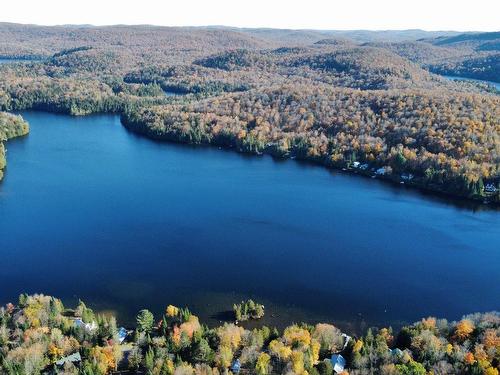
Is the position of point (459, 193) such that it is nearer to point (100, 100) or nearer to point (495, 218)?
point (495, 218)

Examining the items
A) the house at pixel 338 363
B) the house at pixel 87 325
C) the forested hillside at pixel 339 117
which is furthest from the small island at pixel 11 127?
the house at pixel 338 363

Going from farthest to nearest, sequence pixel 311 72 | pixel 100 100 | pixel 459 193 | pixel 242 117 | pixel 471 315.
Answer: pixel 311 72 < pixel 100 100 < pixel 242 117 < pixel 459 193 < pixel 471 315

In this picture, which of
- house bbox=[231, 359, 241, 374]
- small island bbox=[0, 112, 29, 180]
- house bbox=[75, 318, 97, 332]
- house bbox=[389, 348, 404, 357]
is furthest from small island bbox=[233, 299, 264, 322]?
small island bbox=[0, 112, 29, 180]

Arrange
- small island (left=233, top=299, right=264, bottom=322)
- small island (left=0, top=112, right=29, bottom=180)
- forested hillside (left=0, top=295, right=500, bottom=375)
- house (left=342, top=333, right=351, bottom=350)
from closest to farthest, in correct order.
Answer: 1. forested hillside (left=0, top=295, right=500, bottom=375)
2. house (left=342, top=333, right=351, bottom=350)
3. small island (left=233, top=299, right=264, bottom=322)
4. small island (left=0, top=112, right=29, bottom=180)

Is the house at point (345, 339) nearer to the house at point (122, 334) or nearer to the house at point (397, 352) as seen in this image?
the house at point (397, 352)

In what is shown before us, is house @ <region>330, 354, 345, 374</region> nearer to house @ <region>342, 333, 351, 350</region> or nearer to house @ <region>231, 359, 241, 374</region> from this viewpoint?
house @ <region>342, 333, 351, 350</region>

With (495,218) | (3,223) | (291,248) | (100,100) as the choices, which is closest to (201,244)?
(291,248)

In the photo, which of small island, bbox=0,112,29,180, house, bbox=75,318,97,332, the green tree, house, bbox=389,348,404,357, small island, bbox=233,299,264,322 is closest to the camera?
house, bbox=389,348,404,357
